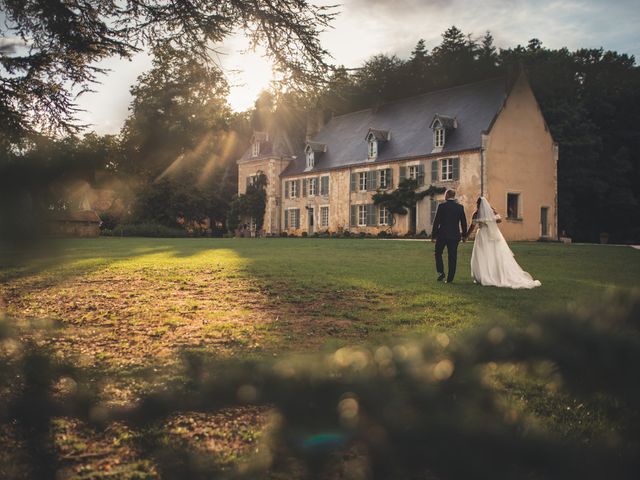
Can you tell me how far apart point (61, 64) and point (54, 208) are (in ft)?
6.08

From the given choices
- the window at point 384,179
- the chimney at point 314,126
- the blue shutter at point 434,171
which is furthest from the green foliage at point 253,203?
the blue shutter at point 434,171

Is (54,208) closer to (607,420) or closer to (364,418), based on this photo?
(364,418)

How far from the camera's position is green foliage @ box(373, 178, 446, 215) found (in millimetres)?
43969

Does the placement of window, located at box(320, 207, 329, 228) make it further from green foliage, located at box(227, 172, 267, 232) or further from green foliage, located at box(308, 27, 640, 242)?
green foliage, located at box(308, 27, 640, 242)

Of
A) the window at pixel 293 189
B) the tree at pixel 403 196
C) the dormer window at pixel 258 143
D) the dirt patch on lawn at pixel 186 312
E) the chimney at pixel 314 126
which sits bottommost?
the dirt patch on lawn at pixel 186 312

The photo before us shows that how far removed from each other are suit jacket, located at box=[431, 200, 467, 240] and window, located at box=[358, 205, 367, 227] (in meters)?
34.9

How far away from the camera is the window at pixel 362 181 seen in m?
49.4

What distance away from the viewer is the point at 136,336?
7.24 metres

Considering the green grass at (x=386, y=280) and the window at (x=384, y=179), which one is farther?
the window at (x=384, y=179)

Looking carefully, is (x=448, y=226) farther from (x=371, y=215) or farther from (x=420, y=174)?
(x=371, y=215)

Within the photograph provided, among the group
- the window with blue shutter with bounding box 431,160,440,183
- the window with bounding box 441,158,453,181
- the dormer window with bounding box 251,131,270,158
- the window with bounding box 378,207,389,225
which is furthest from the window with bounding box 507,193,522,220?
the dormer window with bounding box 251,131,270,158

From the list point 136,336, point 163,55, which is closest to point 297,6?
point 163,55

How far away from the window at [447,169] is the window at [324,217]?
44.8ft

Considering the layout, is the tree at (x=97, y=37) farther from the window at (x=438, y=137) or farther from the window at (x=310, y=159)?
the window at (x=310, y=159)
